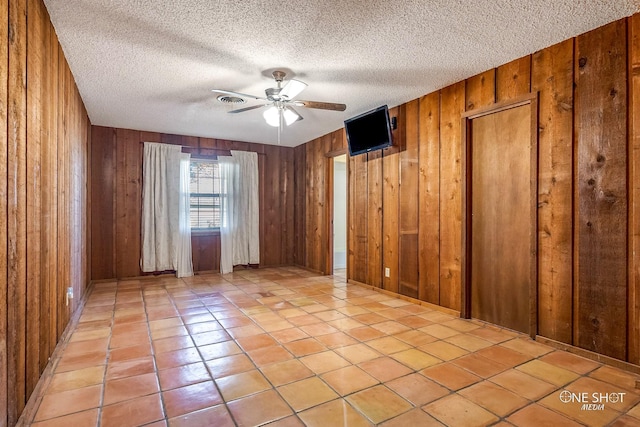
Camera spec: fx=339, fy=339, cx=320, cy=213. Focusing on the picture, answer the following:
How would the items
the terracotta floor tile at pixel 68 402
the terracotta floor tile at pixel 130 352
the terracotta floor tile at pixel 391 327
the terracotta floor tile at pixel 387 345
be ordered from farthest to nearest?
the terracotta floor tile at pixel 391 327, the terracotta floor tile at pixel 387 345, the terracotta floor tile at pixel 130 352, the terracotta floor tile at pixel 68 402

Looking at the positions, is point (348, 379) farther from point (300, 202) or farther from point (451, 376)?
point (300, 202)

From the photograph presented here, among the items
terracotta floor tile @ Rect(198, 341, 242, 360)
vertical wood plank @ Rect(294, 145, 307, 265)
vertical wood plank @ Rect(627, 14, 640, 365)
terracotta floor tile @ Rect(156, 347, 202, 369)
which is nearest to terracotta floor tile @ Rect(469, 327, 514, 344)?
vertical wood plank @ Rect(627, 14, 640, 365)

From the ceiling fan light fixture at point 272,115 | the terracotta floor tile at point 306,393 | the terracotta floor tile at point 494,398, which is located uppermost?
the ceiling fan light fixture at point 272,115

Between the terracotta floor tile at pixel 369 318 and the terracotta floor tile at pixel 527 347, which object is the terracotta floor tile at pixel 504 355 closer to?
the terracotta floor tile at pixel 527 347

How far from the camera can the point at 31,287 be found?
1950mm

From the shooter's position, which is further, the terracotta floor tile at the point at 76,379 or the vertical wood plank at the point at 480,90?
the vertical wood plank at the point at 480,90

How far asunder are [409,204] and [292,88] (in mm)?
1980

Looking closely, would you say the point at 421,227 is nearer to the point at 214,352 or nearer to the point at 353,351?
the point at 353,351

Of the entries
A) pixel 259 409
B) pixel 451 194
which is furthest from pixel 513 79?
pixel 259 409

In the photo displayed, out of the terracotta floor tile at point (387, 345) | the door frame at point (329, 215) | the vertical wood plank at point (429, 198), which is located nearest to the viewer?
the terracotta floor tile at point (387, 345)

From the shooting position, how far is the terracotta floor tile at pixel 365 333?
295 cm

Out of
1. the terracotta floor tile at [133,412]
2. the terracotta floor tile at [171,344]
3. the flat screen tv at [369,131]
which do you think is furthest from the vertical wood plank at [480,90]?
the terracotta floor tile at [133,412]

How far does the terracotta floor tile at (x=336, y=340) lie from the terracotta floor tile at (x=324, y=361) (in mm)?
158

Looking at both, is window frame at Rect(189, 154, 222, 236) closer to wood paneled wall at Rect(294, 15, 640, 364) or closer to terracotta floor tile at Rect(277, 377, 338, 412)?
wood paneled wall at Rect(294, 15, 640, 364)
